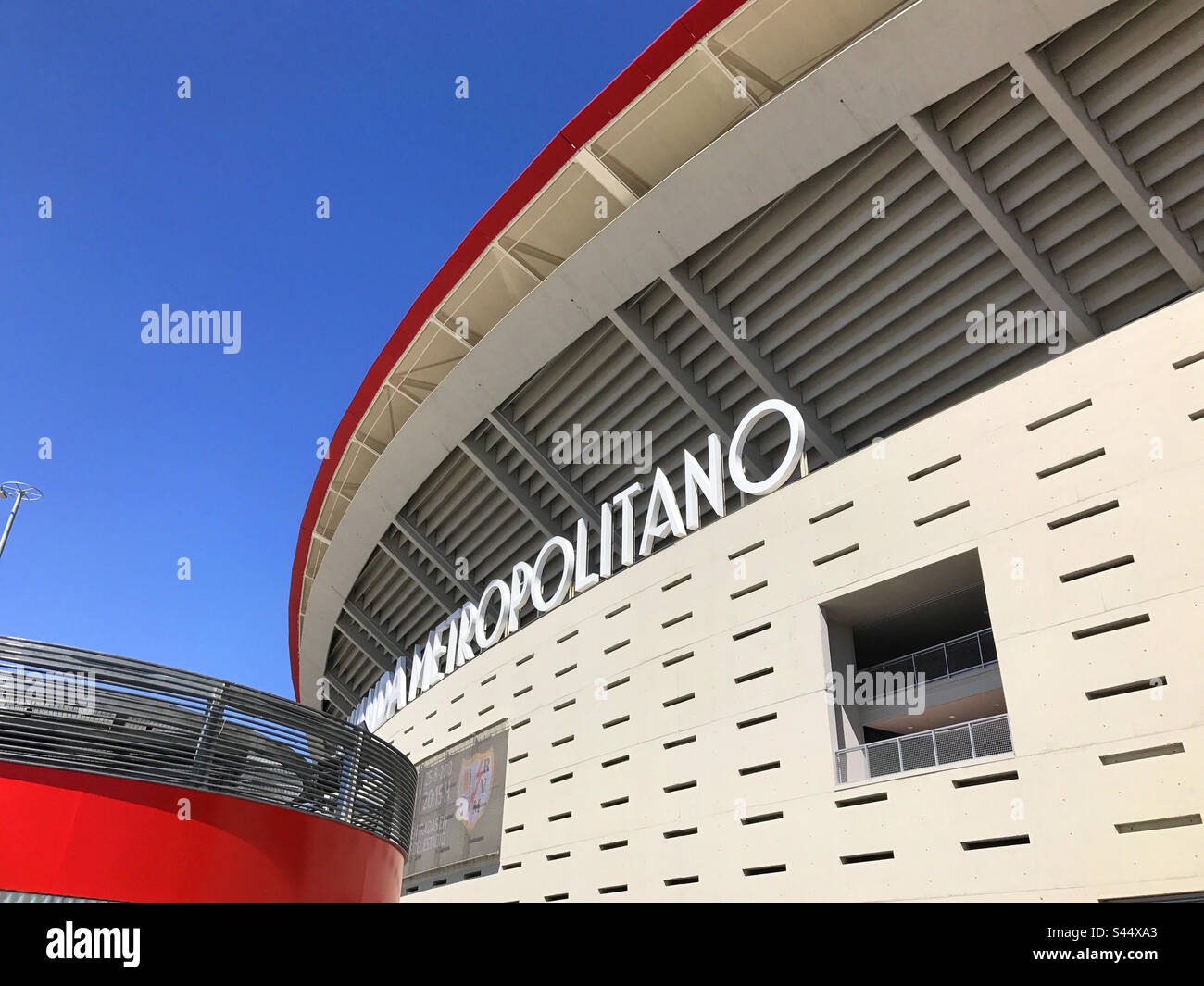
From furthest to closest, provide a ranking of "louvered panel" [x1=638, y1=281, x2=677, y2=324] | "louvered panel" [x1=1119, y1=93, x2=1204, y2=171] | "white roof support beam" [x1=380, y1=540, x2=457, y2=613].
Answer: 1. "white roof support beam" [x1=380, y1=540, x2=457, y2=613]
2. "louvered panel" [x1=638, y1=281, x2=677, y2=324]
3. "louvered panel" [x1=1119, y1=93, x2=1204, y2=171]

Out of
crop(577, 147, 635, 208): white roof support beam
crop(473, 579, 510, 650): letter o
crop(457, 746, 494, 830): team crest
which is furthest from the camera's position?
crop(473, 579, 510, 650): letter o

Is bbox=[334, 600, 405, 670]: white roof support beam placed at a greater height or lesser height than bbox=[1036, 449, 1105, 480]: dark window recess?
greater

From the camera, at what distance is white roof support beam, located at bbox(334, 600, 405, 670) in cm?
2438

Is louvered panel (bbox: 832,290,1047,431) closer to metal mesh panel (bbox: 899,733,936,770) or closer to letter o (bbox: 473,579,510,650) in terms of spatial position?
metal mesh panel (bbox: 899,733,936,770)

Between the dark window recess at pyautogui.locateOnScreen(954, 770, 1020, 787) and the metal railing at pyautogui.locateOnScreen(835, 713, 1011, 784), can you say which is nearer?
the dark window recess at pyautogui.locateOnScreen(954, 770, 1020, 787)

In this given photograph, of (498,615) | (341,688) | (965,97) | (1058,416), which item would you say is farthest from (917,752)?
(341,688)

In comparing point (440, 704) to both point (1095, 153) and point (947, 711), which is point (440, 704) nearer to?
point (947, 711)

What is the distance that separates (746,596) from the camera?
1287 centimetres

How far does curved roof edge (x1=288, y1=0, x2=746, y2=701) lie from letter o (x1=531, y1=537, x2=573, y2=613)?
4.71 meters

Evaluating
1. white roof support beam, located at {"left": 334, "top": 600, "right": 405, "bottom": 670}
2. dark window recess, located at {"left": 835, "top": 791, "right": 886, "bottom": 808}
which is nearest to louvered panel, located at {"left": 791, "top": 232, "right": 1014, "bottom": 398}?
dark window recess, located at {"left": 835, "top": 791, "right": 886, "bottom": 808}

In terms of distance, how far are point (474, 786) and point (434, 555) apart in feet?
18.0

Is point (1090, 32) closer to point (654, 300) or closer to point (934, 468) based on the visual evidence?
point (934, 468)
